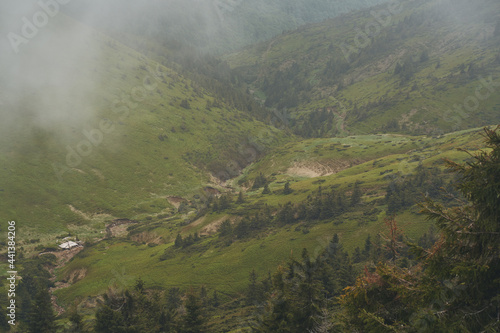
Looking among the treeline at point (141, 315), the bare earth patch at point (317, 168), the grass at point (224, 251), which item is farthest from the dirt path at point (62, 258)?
the bare earth patch at point (317, 168)

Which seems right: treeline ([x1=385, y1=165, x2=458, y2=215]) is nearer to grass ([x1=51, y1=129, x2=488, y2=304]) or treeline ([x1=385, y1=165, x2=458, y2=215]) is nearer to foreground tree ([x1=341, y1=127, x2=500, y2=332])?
grass ([x1=51, y1=129, x2=488, y2=304])

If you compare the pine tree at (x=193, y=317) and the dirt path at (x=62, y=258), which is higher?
the dirt path at (x=62, y=258)

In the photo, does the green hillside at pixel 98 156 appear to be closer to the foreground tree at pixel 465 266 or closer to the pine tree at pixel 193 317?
the pine tree at pixel 193 317

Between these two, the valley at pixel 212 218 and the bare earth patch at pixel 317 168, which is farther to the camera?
the bare earth patch at pixel 317 168

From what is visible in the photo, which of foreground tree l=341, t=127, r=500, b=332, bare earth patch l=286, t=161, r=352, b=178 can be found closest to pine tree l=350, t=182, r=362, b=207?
bare earth patch l=286, t=161, r=352, b=178

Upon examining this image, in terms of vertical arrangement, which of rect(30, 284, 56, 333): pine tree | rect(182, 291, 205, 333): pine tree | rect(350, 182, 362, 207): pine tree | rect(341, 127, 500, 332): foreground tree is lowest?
rect(182, 291, 205, 333): pine tree

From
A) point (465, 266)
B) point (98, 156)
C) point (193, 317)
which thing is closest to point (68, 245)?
point (98, 156)

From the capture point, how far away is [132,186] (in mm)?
139625

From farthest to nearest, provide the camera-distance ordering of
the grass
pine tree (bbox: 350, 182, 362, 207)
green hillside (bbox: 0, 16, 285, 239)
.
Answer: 1. green hillside (bbox: 0, 16, 285, 239)
2. pine tree (bbox: 350, 182, 362, 207)
3. the grass

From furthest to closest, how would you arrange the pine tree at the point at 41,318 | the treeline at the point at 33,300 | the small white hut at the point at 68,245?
the small white hut at the point at 68,245, the treeline at the point at 33,300, the pine tree at the point at 41,318

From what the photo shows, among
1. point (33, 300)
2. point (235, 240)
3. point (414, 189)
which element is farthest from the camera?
point (235, 240)

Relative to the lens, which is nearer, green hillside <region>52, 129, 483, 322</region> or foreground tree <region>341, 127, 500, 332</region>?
foreground tree <region>341, 127, 500, 332</region>

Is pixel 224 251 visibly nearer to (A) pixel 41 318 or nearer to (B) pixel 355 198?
(B) pixel 355 198

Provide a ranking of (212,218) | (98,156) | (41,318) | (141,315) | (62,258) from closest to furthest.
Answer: (41,318) → (141,315) → (62,258) → (212,218) → (98,156)
